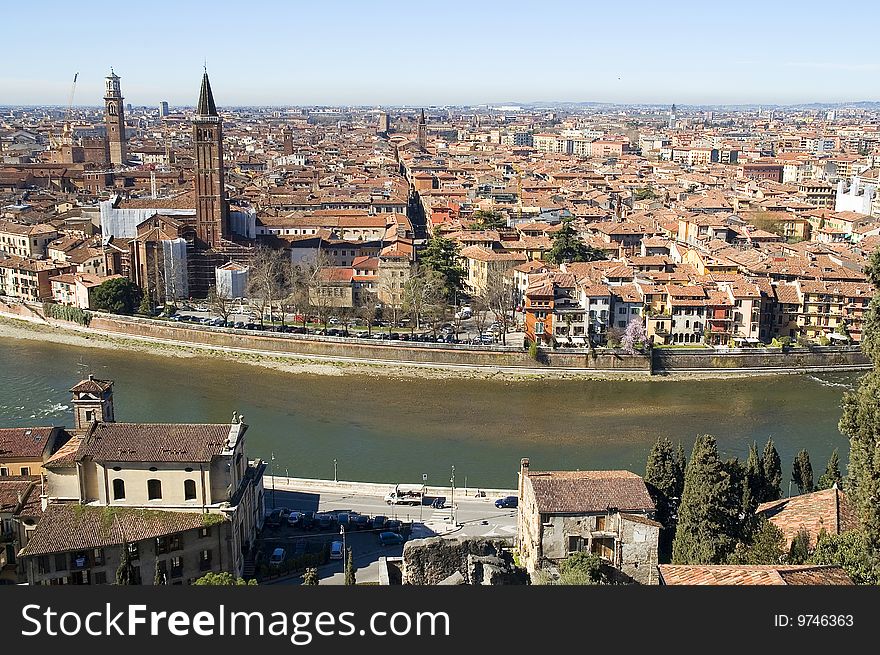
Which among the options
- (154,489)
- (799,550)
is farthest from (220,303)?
(799,550)

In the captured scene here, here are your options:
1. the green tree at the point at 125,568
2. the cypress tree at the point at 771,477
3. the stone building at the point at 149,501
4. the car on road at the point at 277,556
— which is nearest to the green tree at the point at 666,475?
the cypress tree at the point at 771,477

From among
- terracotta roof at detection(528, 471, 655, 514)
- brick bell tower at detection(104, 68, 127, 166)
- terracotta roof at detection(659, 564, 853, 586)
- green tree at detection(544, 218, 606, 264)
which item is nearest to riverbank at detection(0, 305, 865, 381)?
green tree at detection(544, 218, 606, 264)

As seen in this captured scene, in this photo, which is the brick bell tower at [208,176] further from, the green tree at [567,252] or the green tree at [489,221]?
the green tree at [567,252]

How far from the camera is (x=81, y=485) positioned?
783 cm

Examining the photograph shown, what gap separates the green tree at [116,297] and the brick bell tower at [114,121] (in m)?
26.5

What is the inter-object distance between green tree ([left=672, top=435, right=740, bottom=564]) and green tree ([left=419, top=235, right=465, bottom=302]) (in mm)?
11163

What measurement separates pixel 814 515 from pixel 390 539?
3.75 meters

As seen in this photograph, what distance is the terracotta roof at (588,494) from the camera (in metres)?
7.71

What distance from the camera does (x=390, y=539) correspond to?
8820 mm

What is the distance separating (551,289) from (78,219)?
14.3 meters

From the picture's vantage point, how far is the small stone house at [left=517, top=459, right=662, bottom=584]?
762 cm

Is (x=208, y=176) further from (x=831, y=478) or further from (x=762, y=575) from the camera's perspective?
(x=762, y=575)

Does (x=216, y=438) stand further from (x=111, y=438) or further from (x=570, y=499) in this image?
(x=570, y=499)

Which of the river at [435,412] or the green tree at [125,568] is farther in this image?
the river at [435,412]
